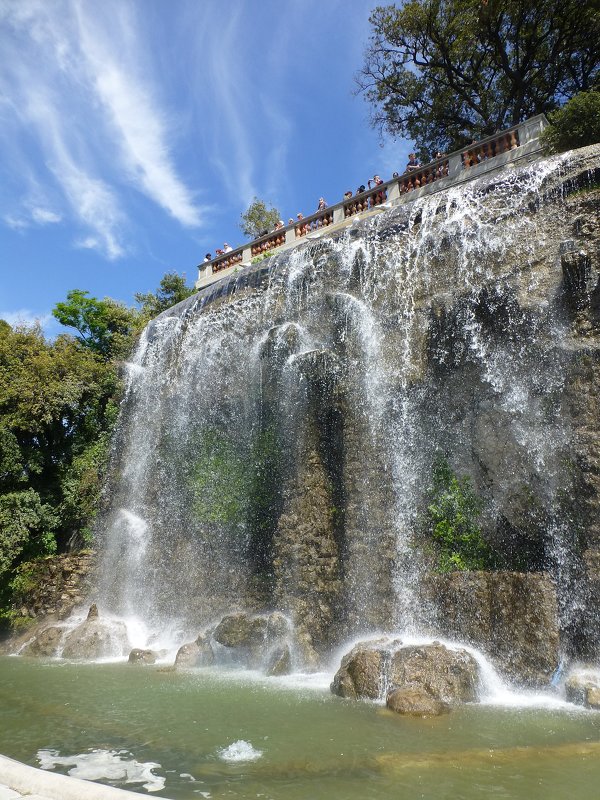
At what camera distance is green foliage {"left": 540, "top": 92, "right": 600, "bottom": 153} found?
14.3m

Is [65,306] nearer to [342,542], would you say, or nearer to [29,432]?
[29,432]

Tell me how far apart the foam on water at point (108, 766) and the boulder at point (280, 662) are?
5077mm

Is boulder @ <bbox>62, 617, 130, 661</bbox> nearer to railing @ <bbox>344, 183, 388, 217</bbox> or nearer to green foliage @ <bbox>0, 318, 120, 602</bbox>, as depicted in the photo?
green foliage @ <bbox>0, 318, 120, 602</bbox>

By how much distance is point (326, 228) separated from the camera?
66.7 ft

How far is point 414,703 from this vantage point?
25.9 feet

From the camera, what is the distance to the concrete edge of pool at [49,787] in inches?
154

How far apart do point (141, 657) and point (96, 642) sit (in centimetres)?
161

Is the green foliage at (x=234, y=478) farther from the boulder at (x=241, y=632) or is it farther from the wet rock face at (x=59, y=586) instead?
the wet rock face at (x=59, y=586)

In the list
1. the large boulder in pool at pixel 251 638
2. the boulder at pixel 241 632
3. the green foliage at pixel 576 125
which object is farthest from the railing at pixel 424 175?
the boulder at pixel 241 632

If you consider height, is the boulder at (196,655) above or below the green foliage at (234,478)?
below

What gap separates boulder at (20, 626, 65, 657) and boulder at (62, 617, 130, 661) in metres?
0.29

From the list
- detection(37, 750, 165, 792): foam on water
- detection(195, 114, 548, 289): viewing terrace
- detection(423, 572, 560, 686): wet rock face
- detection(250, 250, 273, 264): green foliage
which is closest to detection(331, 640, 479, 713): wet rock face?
detection(423, 572, 560, 686): wet rock face

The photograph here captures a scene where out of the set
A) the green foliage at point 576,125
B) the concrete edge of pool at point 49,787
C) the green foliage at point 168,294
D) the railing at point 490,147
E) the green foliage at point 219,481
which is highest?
the green foliage at point 168,294

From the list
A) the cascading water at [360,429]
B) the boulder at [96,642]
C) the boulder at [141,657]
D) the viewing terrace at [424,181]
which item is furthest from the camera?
the viewing terrace at [424,181]
